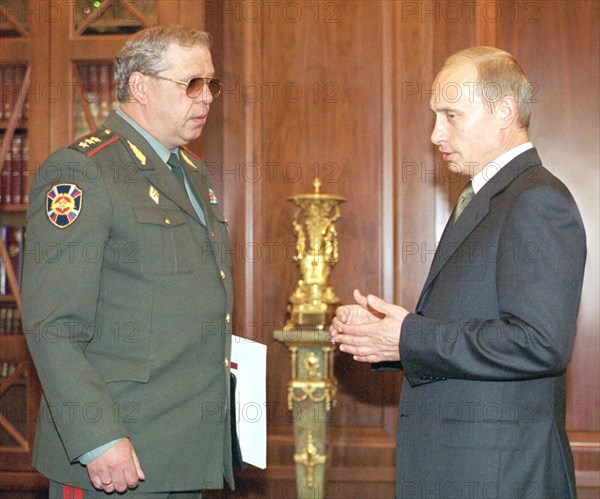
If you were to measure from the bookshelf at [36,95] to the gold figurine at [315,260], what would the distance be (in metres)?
0.95

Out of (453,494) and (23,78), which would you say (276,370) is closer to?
(23,78)

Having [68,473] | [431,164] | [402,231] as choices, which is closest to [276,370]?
[402,231]

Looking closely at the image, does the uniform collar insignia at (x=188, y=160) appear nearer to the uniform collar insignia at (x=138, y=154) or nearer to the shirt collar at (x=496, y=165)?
the uniform collar insignia at (x=138, y=154)

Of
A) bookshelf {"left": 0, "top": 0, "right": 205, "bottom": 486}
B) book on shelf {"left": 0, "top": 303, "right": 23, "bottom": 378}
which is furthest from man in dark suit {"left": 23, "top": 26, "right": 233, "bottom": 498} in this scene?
book on shelf {"left": 0, "top": 303, "right": 23, "bottom": 378}

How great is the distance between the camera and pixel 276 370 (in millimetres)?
4051

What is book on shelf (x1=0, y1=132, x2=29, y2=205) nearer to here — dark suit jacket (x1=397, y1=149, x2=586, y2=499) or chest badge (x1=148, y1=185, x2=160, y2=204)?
chest badge (x1=148, y1=185, x2=160, y2=204)

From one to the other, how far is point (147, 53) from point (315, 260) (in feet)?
5.17

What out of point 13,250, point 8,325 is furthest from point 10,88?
point 8,325

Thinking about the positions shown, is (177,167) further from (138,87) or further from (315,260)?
(315,260)

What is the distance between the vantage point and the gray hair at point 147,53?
224cm

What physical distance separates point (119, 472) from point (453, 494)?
70 centimetres

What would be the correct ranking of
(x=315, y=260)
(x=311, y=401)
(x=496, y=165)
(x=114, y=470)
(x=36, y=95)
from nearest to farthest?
1. (x=114, y=470)
2. (x=496, y=165)
3. (x=311, y=401)
4. (x=315, y=260)
5. (x=36, y=95)

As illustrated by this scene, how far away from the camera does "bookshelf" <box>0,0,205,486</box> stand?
3.88 meters

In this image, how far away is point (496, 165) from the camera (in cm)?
196
